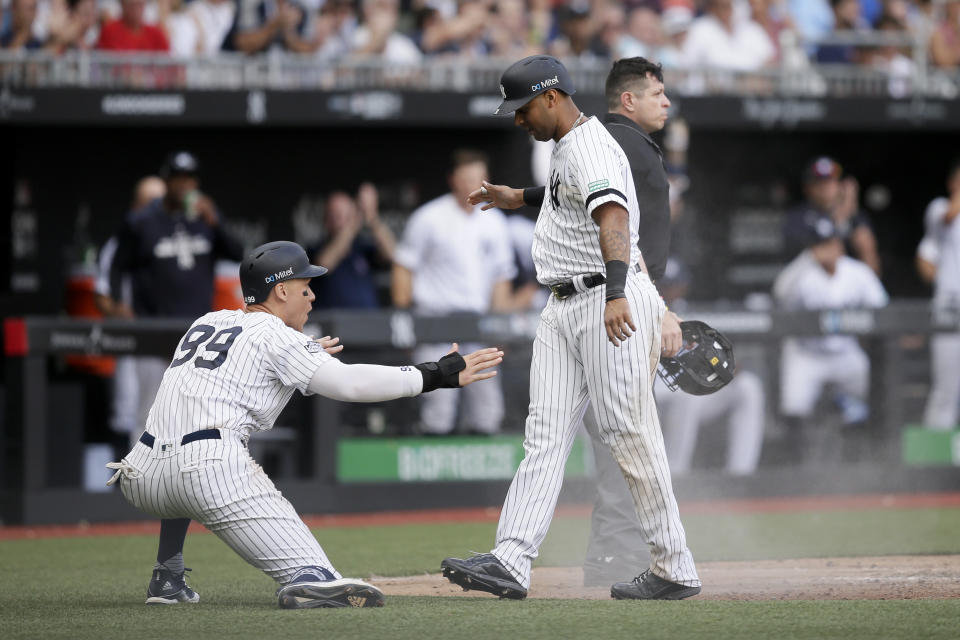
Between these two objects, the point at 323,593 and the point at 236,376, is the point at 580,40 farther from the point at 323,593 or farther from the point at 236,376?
the point at 323,593

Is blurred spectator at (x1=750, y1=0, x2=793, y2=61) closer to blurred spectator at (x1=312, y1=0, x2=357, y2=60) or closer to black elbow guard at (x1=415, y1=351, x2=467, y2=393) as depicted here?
blurred spectator at (x1=312, y1=0, x2=357, y2=60)

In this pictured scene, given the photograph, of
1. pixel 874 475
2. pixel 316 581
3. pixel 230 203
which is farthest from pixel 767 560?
pixel 230 203

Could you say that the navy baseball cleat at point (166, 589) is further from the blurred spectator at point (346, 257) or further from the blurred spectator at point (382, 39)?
the blurred spectator at point (382, 39)

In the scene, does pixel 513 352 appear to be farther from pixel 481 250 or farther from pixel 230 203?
pixel 230 203

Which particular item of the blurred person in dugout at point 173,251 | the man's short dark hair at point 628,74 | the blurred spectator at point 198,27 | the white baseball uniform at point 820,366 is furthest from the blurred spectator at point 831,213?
the man's short dark hair at point 628,74

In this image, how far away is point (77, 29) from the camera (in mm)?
9859

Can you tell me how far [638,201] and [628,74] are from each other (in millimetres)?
515

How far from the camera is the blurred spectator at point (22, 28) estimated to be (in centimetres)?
977

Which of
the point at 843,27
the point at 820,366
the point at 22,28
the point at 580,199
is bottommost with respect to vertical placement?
the point at 820,366

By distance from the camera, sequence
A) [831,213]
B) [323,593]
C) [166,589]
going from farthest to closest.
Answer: [831,213], [166,589], [323,593]

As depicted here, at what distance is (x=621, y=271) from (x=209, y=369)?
1331 mm

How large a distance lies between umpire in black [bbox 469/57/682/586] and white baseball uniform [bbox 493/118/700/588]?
471 millimetres

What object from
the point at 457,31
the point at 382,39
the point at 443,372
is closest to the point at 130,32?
the point at 382,39

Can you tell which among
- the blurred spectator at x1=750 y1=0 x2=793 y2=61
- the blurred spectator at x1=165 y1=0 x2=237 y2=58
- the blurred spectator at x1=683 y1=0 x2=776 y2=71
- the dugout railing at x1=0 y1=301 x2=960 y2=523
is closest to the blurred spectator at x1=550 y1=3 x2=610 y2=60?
the blurred spectator at x1=683 y1=0 x2=776 y2=71
